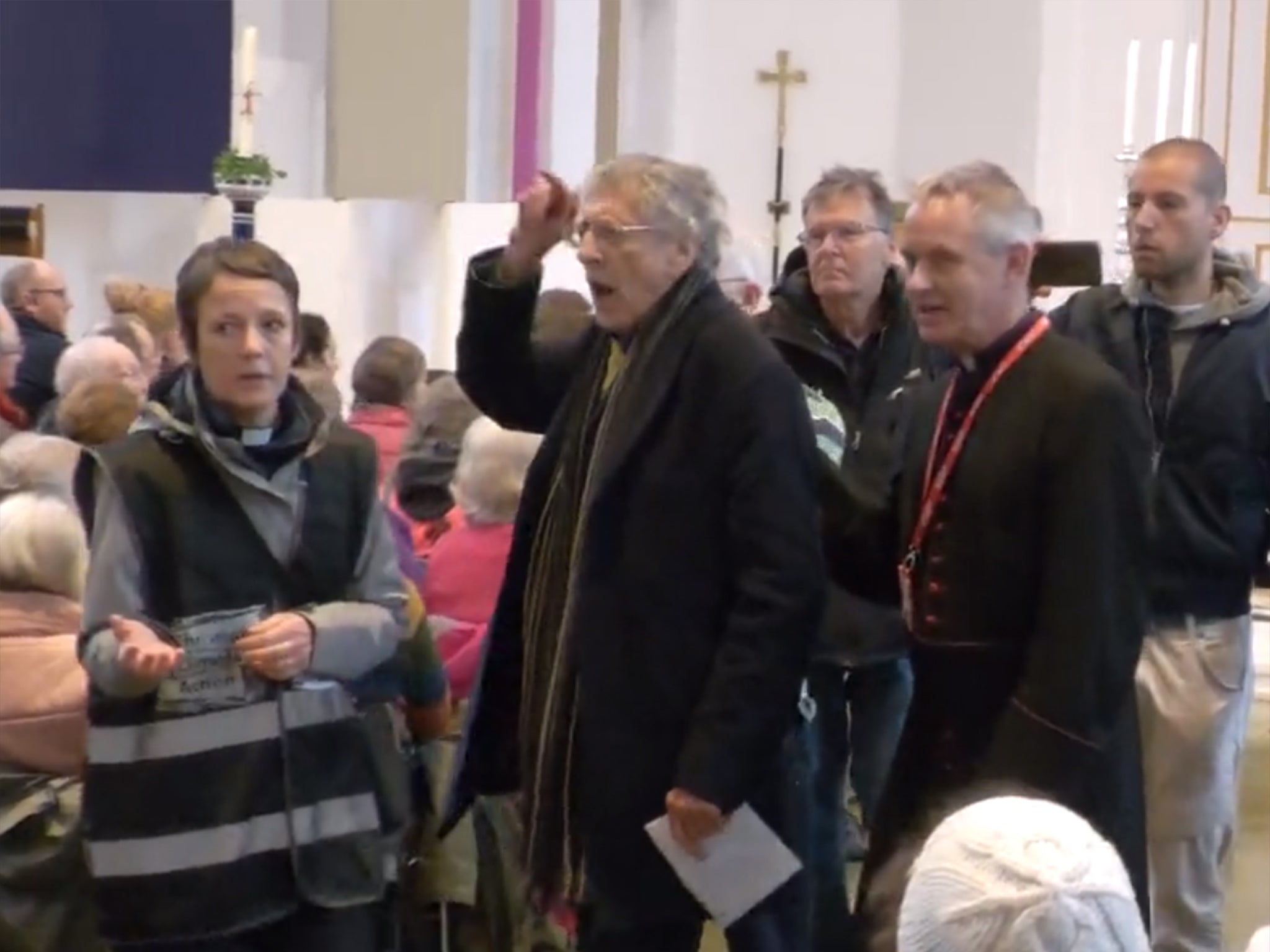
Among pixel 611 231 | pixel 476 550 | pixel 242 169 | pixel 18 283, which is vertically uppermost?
pixel 242 169

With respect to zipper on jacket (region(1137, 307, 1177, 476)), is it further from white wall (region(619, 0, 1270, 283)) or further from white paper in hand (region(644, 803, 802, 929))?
white wall (region(619, 0, 1270, 283))

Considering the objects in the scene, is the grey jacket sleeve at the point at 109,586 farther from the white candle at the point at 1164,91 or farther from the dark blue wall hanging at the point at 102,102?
the dark blue wall hanging at the point at 102,102

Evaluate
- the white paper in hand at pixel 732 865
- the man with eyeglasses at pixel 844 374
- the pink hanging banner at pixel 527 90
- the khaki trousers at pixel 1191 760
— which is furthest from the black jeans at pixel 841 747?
the pink hanging banner at pixel 527 90

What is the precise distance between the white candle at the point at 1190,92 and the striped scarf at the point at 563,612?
5.31 m

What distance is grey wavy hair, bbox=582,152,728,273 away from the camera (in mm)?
2865

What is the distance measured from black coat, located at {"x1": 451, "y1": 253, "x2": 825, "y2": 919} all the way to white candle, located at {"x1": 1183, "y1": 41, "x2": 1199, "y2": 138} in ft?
17.6

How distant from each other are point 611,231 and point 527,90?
718cm

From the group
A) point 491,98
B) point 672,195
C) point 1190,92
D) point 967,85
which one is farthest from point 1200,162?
point 967,85

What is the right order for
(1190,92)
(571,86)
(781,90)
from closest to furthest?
(1190,92), (571,86), (781,90)

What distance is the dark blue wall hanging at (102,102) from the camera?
8992mm

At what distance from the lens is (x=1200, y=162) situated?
3828 millimetres

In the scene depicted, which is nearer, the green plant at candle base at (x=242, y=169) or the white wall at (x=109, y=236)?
the green plant at candle base at (x=242, y=169)

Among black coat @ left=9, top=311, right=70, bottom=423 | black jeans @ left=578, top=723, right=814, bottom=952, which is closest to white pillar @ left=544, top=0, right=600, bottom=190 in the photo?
black coat @ left=9, top=311, right=70, bottom=423

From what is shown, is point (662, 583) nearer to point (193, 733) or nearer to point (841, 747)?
point (193, 733)
